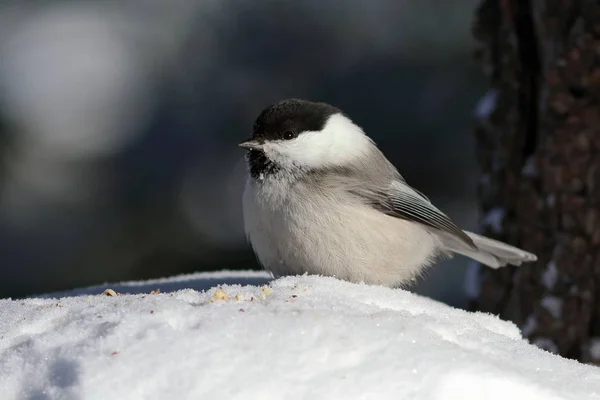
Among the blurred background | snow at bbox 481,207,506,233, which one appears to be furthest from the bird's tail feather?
the blurred background

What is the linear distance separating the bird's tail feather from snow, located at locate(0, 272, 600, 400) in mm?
1000

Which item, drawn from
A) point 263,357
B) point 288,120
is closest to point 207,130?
point 288,120

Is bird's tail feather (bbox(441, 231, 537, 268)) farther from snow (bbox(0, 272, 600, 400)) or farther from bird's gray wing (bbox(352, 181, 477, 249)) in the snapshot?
snow (bbox(0, 272, 600, 400))

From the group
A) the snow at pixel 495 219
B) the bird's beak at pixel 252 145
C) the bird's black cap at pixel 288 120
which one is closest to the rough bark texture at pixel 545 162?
the snow at pixel 495 219

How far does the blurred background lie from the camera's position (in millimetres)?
3756

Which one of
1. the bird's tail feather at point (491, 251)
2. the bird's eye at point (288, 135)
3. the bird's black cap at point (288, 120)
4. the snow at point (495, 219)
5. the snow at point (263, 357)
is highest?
the bird's black cap at point (288, 120)

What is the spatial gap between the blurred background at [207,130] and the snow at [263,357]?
2447 mm

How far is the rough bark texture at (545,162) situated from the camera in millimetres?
2361

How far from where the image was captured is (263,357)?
42.9 inches

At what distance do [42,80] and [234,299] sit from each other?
335 centimetres

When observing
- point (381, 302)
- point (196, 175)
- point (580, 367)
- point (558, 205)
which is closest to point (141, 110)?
point (196, 175)

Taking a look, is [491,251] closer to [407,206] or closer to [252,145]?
[407,206]

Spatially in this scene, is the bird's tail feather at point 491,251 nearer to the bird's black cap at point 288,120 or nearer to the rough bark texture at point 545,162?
the rough bark texture at point 545,162

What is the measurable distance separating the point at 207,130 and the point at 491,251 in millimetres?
1928
